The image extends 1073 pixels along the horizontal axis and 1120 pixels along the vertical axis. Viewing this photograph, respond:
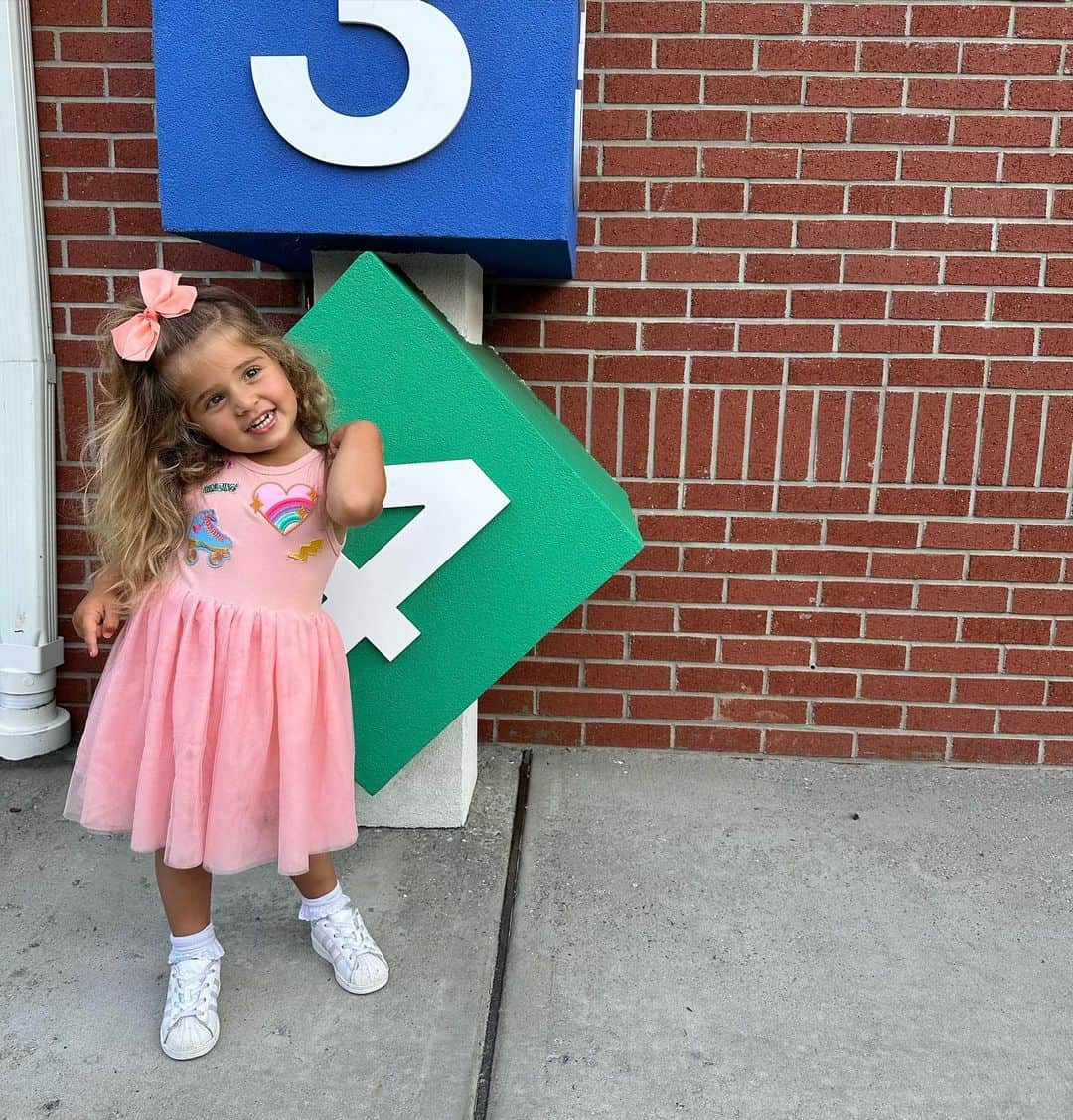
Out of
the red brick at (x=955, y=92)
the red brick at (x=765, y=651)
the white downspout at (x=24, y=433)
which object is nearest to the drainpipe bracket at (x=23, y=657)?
the white downspout at (x=24, y=433)

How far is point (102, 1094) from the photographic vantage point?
6.01 feet

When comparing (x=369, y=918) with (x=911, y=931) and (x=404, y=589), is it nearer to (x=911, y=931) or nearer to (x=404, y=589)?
(x=404, y=589)

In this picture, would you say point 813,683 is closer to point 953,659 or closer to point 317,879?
point 953,659

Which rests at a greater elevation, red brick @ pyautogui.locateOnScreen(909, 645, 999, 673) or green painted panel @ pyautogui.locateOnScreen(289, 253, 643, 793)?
green painted panel @ pyautogui.locateOnScreen(289, 253, 643, 793)

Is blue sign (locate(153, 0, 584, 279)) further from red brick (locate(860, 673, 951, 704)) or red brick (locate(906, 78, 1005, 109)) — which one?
red brick (locate(860, 673, 951, 704))

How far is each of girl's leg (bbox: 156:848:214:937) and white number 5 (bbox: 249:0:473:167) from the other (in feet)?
4.97

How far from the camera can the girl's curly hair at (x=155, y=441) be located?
1884 millimetres

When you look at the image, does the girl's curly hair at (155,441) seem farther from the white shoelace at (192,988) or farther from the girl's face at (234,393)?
the white shoelace at (192,988)

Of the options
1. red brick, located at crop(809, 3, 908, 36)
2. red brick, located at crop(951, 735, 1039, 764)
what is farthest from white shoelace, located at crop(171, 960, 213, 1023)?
red brick, located at crop(809, 3, 908, 36)

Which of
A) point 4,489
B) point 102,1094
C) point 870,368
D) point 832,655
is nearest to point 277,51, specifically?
point 4,489

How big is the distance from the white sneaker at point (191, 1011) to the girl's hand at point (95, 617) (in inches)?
25.8

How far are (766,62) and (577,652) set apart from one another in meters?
1.84

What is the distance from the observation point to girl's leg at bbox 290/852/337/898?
2172 mm

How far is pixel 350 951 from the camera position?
2141 millimetres
